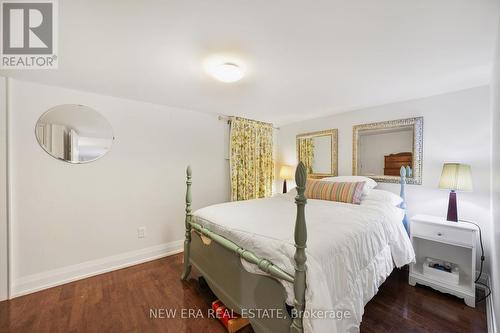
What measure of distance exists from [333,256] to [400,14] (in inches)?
59.9

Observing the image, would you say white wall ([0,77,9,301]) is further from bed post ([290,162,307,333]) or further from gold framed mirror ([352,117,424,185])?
gold framed mirror ([352,117,424,185])

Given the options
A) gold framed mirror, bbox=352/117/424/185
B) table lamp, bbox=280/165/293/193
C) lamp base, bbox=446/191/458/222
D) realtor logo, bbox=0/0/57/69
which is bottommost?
lamp base, bbox=446/191/458/222

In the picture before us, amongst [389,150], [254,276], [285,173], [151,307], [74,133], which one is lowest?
[151,307]

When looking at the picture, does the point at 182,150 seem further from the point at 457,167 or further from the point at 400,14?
the point at 457,167

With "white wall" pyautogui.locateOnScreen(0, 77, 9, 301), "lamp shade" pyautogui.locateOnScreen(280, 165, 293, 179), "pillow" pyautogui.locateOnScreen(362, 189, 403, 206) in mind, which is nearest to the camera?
"white wall" pyautogui.locateOnScreen(0, 77, 9, 301)

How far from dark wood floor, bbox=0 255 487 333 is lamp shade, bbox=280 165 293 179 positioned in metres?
2.10

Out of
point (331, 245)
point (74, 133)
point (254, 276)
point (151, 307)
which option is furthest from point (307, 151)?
point (74, 133)

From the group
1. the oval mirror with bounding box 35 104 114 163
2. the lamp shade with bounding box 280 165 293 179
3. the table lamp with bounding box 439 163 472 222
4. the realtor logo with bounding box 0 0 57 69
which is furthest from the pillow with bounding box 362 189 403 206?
the oval mirror with bounding box 35 104 114 163

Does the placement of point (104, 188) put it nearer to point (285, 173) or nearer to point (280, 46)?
point (280, 46)

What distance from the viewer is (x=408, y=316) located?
5.36 feet

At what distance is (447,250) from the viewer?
2.18 meters

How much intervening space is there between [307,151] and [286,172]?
22.2 inches

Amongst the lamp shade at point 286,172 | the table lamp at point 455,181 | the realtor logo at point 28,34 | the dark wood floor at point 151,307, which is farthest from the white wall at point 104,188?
the table lamp at point 455,181

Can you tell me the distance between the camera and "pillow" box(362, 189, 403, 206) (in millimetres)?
2309
